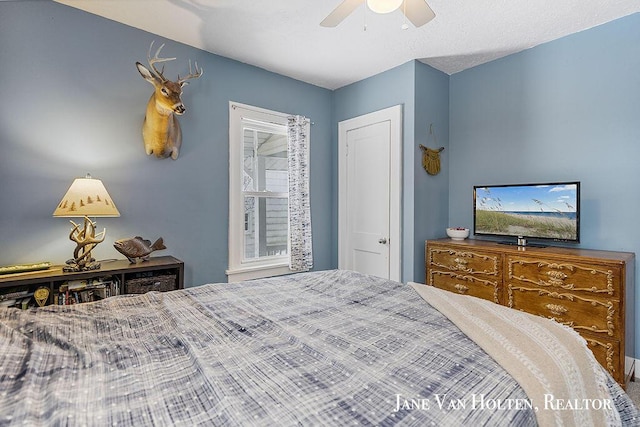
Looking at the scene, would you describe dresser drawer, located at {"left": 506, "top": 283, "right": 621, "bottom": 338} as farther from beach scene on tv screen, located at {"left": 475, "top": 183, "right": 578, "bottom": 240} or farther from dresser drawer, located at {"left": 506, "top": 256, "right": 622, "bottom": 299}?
beach scene on tv screen, located at {"left": 475, "top": 183, "right": 578, "bottom": 240}

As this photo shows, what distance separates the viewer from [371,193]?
3.63m

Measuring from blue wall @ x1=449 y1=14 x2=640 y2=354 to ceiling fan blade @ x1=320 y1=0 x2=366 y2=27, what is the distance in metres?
2.06

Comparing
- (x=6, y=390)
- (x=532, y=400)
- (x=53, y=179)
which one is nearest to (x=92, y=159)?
(x=53, y=179)

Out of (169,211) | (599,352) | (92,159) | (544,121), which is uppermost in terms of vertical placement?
(544,121)

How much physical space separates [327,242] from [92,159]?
253 centimetres

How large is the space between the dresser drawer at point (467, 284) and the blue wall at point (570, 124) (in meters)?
0.72

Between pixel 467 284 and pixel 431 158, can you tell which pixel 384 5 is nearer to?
pixel 431 158

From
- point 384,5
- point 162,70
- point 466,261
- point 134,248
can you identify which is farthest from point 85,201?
point 466,261

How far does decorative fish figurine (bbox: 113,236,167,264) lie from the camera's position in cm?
238

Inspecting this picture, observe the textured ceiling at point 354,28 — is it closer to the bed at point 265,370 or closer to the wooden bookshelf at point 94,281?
the wooden bookshelf at point 94,281

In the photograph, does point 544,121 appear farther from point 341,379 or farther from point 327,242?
point 341,379

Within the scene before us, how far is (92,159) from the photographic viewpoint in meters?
2.48

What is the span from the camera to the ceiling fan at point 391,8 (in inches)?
66.6

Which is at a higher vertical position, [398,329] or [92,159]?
[92,159]
